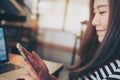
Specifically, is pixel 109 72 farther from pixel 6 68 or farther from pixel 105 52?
pixel 6 68

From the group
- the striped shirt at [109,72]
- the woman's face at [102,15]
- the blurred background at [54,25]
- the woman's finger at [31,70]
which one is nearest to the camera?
the striped shirt at [109,72]

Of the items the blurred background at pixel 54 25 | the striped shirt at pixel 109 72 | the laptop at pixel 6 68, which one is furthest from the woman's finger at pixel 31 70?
the blurred background at pixel 54 25

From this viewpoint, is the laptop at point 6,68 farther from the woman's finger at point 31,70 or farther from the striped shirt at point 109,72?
the striped shirt at point 109,72

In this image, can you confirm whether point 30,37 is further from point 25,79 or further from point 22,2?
point 25,79

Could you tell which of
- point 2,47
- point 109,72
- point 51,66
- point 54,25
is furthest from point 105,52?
point 54,25

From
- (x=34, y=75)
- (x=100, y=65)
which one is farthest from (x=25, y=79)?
(x=100, y=65)

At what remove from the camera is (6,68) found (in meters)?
1.48

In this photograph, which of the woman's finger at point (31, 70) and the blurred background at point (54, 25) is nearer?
the woman's finger at point (31, 70)

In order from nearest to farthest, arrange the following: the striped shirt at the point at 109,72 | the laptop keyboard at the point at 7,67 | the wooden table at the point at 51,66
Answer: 1. the striped shirt at the point at 109,72
2. the laptop keyboard at the point at 7,67
3. the wooden table at the point at 51,66

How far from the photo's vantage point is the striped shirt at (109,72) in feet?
3.04

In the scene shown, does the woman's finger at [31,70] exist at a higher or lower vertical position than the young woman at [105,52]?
lower

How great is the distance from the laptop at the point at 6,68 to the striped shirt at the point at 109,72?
0.52m

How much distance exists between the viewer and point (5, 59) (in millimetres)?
1627

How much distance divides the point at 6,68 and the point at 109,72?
0.77 m
